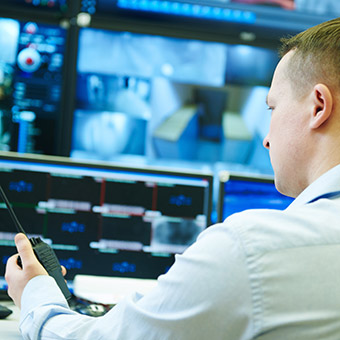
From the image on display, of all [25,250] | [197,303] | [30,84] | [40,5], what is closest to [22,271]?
[25,250]

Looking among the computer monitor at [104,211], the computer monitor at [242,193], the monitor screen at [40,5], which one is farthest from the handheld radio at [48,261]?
the monitor screen at [40,5]

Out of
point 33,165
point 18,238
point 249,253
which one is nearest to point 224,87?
point 33,165

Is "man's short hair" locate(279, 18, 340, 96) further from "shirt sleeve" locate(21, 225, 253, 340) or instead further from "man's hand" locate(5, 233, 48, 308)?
"man's hand" locate(5, 233, 48, 308)

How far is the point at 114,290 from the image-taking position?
135cm

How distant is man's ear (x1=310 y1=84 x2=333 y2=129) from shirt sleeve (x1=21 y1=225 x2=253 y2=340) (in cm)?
25

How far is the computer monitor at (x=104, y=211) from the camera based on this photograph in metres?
1.34

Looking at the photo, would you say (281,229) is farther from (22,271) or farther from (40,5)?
(40,5)

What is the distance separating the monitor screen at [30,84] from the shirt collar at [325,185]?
143 cm

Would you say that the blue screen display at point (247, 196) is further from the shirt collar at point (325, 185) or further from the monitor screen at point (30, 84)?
the monitor screen at point (30, 84)

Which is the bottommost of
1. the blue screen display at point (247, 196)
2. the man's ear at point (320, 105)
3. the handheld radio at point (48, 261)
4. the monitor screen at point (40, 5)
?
the handheld radio at point (48, 261)

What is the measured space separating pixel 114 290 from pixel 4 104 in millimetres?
984

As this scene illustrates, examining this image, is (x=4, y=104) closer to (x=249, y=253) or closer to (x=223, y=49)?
(x=223, y=49)

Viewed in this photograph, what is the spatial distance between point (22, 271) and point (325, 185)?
549 millimetres

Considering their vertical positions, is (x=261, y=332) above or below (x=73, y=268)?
above
